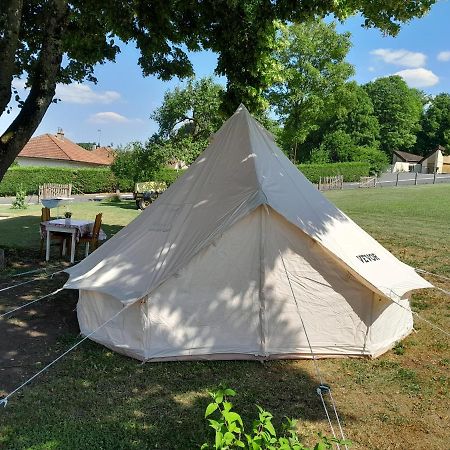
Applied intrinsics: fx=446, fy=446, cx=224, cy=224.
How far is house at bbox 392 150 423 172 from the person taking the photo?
7325 cm

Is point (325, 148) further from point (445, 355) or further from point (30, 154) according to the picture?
point (445, 355)

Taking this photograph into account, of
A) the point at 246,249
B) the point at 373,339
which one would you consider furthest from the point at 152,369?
the point at 373,339

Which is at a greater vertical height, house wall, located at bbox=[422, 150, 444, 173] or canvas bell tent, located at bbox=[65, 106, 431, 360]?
house wall, located at bbox=[422, 150, 444, 173]

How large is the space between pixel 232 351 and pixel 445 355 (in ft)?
8.40

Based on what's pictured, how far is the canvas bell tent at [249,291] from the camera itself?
495cm

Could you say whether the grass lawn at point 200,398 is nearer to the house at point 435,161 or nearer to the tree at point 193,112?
the tree at point 193,112

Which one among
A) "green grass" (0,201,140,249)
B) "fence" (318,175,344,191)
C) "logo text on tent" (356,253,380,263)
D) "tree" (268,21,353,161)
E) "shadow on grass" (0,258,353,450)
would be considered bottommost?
"shadow on grass" (0,258,353,450)

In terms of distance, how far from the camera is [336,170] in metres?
45.4

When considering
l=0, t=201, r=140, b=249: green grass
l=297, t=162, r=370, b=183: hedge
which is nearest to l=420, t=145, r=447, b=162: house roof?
l=297, t=162, r=370, b=183: hedge

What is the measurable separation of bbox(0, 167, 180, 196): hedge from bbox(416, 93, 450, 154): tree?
5688 centimetres

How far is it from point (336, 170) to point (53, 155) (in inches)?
1103

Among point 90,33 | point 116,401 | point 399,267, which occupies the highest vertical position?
point 90,33

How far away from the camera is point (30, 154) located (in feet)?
141

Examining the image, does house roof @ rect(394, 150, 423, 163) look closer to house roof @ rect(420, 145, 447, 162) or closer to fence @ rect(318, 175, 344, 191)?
house roof @ rect(420, 145, 447, 162)
